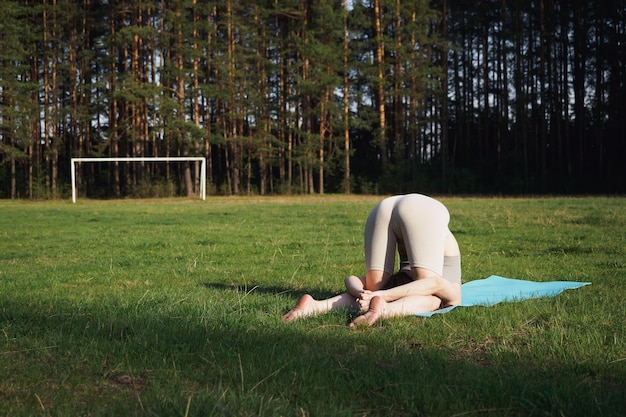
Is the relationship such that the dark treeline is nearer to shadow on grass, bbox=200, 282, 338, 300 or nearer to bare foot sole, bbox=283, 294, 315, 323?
shadow on grass, bbox=200, 282, 338, 300

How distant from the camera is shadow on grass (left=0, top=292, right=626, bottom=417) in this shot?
275cm

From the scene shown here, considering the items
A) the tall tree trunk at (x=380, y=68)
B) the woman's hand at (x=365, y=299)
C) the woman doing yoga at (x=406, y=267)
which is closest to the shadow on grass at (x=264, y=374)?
the woman's hand at (x=365, y=299)

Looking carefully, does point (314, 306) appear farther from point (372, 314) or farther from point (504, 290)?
point (504, 290)

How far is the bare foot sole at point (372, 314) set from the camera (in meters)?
4.25

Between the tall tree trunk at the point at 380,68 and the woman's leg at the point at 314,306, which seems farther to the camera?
the tall tree trunk at the point at 380,68

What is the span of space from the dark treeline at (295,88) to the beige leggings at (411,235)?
107ft

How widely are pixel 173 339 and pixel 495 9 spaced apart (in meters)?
44.1

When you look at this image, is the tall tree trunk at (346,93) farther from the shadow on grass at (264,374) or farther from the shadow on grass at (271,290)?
the shadow on grass at (264,374)

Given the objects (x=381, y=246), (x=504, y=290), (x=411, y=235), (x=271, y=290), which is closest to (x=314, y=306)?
(x=381, y=246)

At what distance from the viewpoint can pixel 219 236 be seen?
38.2 feet

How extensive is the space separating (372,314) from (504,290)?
2.05m

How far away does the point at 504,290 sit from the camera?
19.2ft

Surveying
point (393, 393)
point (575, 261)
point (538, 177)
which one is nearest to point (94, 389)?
point (393, 393)

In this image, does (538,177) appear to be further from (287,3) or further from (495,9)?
(287,3)
